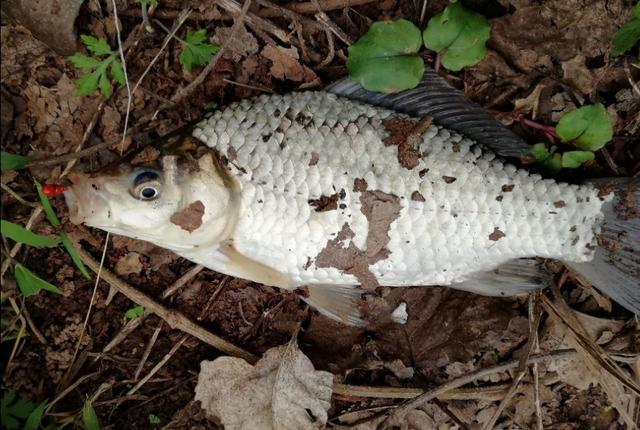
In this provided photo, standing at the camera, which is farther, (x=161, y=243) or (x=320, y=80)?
(x=320, y=80)

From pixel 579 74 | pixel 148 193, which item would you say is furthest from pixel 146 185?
pixel 579 74

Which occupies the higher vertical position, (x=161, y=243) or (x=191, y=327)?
(x=161, y=243)

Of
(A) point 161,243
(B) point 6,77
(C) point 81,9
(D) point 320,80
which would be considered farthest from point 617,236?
(B) point 6,77

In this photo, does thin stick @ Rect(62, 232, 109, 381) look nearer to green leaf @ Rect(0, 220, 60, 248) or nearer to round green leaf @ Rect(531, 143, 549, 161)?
green leaf @ Rect(0, 220, 60, 248)

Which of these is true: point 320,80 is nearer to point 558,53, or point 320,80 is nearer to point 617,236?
point 558,53

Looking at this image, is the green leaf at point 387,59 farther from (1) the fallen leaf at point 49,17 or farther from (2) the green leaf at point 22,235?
(2) the green leaf at point 22,235

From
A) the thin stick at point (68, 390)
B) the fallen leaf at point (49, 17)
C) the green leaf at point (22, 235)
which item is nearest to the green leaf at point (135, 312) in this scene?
the thin stick at point (68, 390)
